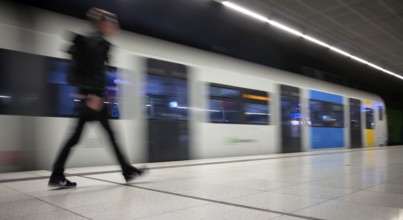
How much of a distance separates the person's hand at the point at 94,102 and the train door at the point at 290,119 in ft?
22.7

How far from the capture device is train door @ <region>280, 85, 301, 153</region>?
9562 mm

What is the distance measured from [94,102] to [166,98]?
3178 millimetres

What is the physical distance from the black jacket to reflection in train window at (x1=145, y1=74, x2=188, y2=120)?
285cm

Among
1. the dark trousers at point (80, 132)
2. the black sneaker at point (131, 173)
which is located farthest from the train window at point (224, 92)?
the dark trousers at point (80, 132)

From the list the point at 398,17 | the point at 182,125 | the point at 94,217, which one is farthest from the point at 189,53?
the point at 398,17

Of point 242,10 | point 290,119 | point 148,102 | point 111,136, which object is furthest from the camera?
point 290,119

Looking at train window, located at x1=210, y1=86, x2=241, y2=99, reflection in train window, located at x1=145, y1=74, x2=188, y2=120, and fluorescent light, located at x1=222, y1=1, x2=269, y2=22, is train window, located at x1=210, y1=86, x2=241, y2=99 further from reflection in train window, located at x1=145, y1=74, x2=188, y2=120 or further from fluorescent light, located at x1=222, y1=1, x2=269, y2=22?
fluorescent light, located at x1=222, y1=1, x2=269, y2=22

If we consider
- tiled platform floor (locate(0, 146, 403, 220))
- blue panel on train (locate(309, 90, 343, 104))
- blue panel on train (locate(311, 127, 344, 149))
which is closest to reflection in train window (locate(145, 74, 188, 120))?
tiled platform floor (locate(0, 146, 403, 220))

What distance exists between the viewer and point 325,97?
11633 mm

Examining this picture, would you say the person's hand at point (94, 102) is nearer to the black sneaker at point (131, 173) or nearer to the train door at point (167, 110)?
the black sneaker at point (131, 173)

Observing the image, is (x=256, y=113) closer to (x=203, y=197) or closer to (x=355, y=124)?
(x=203, y=197)

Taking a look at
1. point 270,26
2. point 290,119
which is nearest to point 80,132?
point 290,119

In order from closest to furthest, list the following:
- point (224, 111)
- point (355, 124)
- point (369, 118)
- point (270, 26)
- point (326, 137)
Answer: point (224, 111), point (270, 26), point (326, 137), point (355, 124), point (369, 118)

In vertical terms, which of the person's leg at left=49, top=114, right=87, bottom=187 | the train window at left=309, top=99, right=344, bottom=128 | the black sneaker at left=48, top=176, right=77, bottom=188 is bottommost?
the black sneaker at left=48, top=176, right=77, bottom=188
